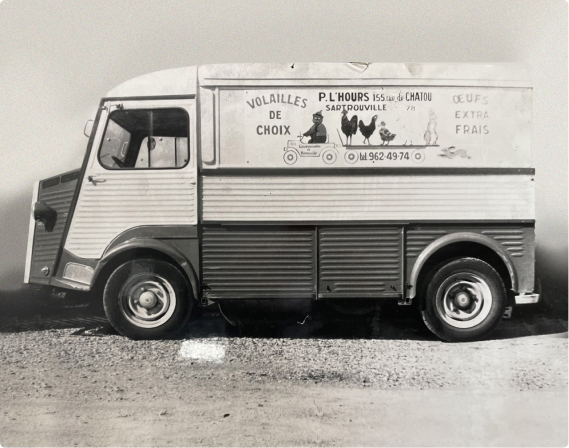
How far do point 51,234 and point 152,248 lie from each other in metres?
0.79

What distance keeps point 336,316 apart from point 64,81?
2.61m

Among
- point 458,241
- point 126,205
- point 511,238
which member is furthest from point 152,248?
point 511,238

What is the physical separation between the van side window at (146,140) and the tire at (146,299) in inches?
31.1

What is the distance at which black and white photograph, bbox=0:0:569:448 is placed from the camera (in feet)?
12.1

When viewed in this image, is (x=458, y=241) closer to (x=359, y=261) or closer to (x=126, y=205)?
(x=359, y=261)

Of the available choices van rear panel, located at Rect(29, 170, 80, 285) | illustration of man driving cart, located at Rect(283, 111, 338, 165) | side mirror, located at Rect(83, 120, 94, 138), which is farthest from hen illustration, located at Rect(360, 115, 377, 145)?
van rear panel, located at Rect(29, 170, 80, 285)

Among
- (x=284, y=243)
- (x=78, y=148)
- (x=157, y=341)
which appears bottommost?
(x=157, y=341)

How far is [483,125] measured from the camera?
165 inches

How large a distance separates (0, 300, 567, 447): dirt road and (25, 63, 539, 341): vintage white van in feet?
1.37

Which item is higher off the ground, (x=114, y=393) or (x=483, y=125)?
(x=483, y=125)

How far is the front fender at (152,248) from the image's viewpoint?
14.0ft

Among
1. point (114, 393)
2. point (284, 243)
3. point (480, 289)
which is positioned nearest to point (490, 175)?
point (480, 289)

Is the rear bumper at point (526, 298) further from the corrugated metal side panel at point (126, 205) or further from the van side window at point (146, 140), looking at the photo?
the van side window at point (146, 140)

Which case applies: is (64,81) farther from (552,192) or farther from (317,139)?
(552,192)
